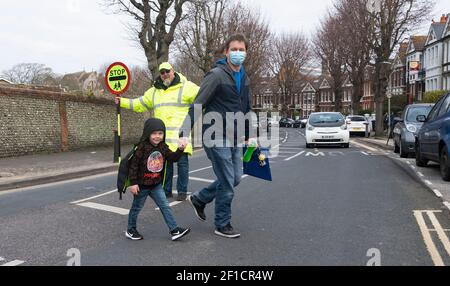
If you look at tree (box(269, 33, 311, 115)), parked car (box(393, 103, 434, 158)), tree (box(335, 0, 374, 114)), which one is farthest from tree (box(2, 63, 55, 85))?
parked car (box(393, 103, 434, 158))

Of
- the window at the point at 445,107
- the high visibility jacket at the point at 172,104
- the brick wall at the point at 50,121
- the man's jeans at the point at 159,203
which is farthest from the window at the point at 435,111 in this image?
the brick wall at the point at 50,121

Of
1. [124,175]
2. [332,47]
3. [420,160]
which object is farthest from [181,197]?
[332,47]

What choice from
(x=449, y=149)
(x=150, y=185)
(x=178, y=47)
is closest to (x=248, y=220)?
(x=150, y=185)

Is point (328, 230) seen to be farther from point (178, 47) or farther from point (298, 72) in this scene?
point (298, 72)

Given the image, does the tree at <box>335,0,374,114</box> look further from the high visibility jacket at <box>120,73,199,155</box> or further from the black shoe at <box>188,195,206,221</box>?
the black shoe at <box>188,195,206,221</box>

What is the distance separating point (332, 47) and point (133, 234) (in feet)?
130

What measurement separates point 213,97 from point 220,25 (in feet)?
103

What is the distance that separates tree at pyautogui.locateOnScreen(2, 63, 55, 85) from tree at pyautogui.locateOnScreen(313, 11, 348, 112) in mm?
36247

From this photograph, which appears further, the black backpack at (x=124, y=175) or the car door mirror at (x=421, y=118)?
the car door mirror at (x=421, y=118)

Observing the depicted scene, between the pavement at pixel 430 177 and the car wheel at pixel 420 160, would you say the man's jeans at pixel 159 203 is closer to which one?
the pavement at pixel 430 177

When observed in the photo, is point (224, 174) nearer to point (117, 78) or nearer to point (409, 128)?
point (117, 78)

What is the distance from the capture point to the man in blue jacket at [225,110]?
4930mm

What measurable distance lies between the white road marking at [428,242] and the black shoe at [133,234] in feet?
9.73

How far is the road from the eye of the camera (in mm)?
4367
